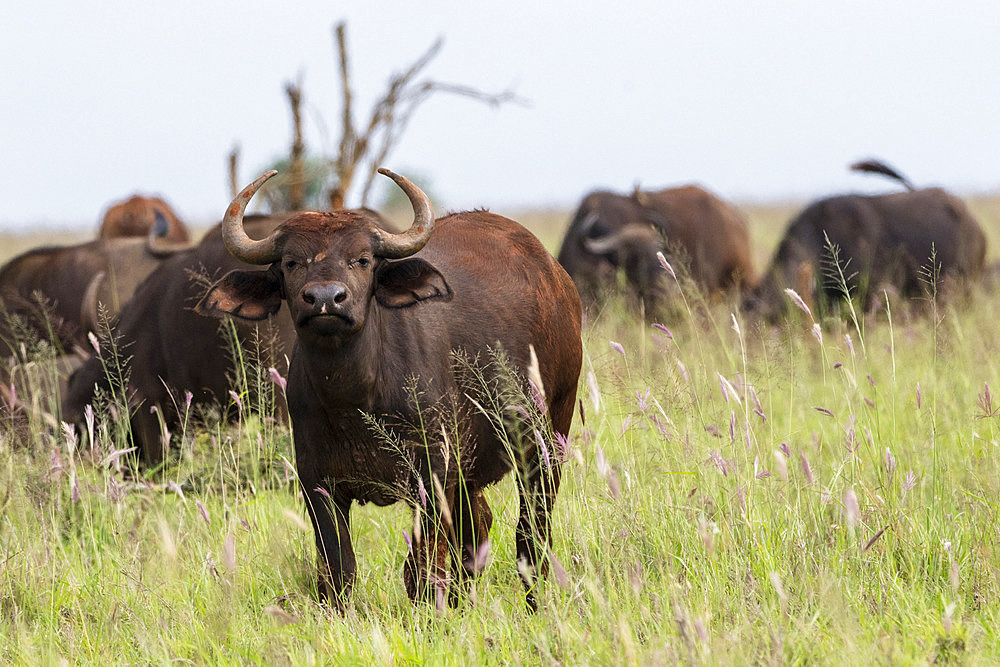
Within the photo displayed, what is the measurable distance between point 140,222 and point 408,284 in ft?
28.4

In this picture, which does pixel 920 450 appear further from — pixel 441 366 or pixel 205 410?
pixel 205 410

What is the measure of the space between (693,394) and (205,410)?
322 centimetres

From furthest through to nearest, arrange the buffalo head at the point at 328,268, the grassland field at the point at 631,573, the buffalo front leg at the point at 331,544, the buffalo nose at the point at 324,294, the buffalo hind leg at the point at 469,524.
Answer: the buffalo hind leg at the point at 469,524, the buffalo front leg at the point at 331,544, the buffalo head at the point at 328,268, the buffalo nose at the point at 324,294, the grassland field at the point at 631,573

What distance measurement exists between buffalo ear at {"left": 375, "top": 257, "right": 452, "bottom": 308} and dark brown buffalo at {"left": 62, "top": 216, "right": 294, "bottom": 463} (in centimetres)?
215

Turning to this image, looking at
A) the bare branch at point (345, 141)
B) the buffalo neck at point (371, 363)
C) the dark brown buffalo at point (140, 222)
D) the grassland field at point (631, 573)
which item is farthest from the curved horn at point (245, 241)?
the dark brown buffalo at point (140, 222)

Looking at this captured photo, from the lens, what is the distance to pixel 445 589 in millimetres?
3674

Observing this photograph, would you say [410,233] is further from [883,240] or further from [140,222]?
[883,240]

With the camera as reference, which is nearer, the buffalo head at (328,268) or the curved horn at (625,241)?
the buffalo head at (328,268)

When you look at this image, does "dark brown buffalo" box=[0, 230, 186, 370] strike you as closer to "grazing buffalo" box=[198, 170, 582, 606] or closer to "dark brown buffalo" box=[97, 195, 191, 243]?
"dark brown buffalo" box=[97, 195, 191, 243]

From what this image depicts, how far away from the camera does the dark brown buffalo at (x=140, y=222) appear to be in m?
11.6

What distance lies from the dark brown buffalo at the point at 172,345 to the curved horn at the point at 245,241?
203 cm

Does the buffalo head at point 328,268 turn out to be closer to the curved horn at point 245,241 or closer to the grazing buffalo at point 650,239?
the curved horn at point 245,241

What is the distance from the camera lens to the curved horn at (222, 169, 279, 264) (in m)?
3.92

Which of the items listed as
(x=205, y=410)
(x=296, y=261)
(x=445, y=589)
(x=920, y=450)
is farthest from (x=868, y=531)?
(x=205, y=410)
